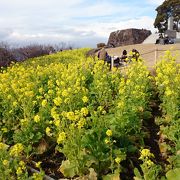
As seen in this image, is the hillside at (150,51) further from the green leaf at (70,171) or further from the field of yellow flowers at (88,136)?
the green leaf at (70,171)

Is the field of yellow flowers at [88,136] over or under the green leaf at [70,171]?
over

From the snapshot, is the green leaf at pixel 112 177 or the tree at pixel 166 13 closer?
the green leaf at pixel 112 177

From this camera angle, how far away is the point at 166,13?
46.1 meters

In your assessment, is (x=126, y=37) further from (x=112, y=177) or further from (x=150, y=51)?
(x=112, y=177)

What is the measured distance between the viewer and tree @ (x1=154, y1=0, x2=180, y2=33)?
147ft

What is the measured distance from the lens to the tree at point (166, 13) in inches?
1767

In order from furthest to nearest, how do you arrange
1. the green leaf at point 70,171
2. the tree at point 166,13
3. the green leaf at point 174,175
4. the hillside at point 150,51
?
the tree at point 166,13 < the hillside at point 150,51 < the green leaf at point 70,171 < the green leaf at point 174,175

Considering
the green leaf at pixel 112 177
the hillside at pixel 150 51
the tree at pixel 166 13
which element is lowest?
the green leaf at pixel 112 177

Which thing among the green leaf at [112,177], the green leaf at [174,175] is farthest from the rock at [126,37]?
the green leaf at [174,175]

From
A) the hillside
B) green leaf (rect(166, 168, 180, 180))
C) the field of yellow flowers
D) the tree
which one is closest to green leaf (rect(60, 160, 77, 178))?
the field of yellow flowers

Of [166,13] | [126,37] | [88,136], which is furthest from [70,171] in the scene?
[166,13]

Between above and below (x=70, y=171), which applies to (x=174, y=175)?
above

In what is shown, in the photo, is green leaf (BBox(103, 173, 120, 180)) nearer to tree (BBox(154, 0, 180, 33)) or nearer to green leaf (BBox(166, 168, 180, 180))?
green leaf (BBox(166, 168, 180, 180))

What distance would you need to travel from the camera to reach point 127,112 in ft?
16.4
